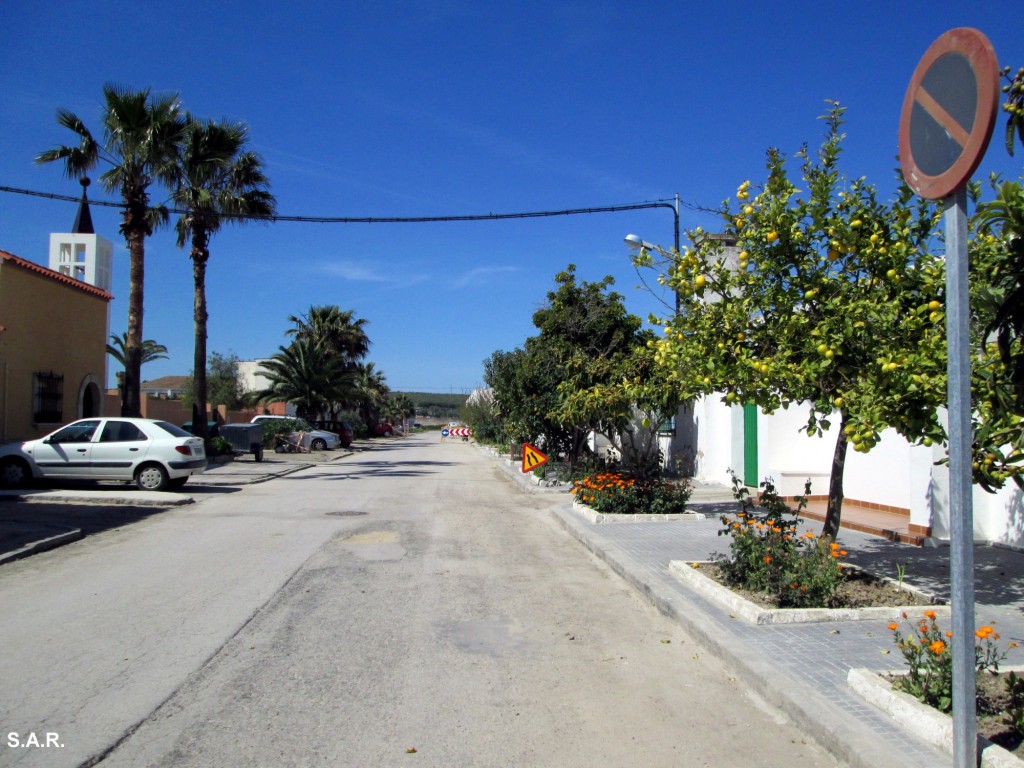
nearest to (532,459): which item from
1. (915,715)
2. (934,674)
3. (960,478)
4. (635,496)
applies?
(635,496)

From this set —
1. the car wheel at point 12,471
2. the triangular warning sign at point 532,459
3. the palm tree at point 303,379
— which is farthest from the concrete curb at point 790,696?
the palm tree at point 303,379

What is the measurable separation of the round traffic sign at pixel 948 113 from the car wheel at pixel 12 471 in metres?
18.6

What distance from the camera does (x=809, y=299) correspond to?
7.33 meters

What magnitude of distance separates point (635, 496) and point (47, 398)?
17.8 metres

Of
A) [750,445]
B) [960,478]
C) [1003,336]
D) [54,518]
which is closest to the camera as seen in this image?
[960,478]

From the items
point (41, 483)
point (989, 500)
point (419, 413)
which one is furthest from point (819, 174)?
point (419, 413)

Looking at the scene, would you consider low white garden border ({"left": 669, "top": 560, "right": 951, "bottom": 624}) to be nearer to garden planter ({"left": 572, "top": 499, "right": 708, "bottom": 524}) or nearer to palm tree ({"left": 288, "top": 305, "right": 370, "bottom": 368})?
garden planter ({"left": 572, "top": 499, "right": 708, "bottom": 524})

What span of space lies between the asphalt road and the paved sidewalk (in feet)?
0.60

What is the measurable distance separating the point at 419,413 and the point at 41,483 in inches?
6584

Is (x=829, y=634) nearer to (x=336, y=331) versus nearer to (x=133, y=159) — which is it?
(x=133, y=159)

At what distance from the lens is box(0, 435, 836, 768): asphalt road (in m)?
4.50

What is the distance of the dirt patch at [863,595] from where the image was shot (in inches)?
287

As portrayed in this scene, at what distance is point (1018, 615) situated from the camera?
23.4ft

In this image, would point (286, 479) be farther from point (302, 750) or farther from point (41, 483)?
point (302, 750)
